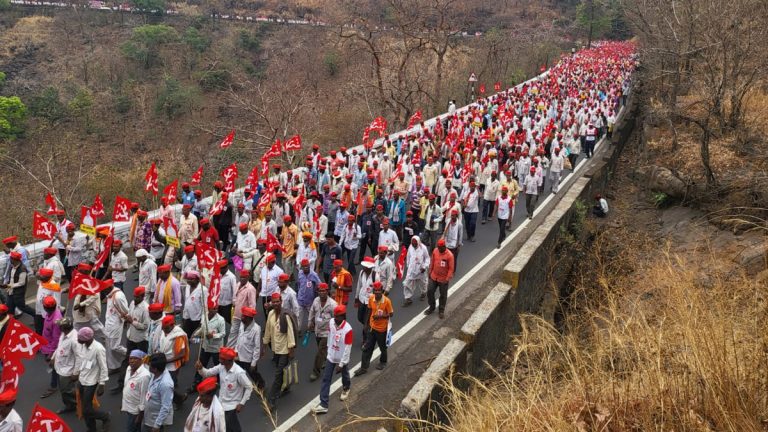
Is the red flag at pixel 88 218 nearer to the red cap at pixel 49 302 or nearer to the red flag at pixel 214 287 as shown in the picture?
the red cap at pixel 49 302

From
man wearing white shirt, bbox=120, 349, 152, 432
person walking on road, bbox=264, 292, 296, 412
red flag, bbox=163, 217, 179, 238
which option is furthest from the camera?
red flag, bbox=163, 217, 179, 238

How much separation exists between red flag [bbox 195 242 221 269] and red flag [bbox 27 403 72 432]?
2.83m

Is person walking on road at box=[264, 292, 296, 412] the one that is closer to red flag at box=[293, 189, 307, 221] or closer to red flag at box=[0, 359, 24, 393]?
red flag at box=[0, 359, 24, 393]

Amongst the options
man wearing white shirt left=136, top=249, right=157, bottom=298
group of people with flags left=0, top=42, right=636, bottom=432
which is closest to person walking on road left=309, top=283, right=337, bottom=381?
group of people with flags left=0, top=42, right=636, bottom=432

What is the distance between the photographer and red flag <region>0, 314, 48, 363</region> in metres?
5.87

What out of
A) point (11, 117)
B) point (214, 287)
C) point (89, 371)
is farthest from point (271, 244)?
point (11, 117)

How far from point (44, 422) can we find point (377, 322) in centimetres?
394

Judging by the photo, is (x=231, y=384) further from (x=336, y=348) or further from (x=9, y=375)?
(x=9, y=375)

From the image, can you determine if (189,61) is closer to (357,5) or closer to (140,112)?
(140,112)

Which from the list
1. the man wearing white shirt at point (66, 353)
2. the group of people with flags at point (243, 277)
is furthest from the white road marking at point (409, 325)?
the man wearing white shirt at point (66, 353)

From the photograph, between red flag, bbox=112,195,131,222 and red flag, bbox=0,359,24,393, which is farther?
red flag, bbox=112,195,131,222

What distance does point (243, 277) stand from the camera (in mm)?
7746

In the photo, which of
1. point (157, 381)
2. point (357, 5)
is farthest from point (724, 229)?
point (357, 5)

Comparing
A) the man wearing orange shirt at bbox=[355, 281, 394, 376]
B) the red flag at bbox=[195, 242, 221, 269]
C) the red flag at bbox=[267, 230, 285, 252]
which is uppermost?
the red flag at bbox=[195, 242, 221, 269]
